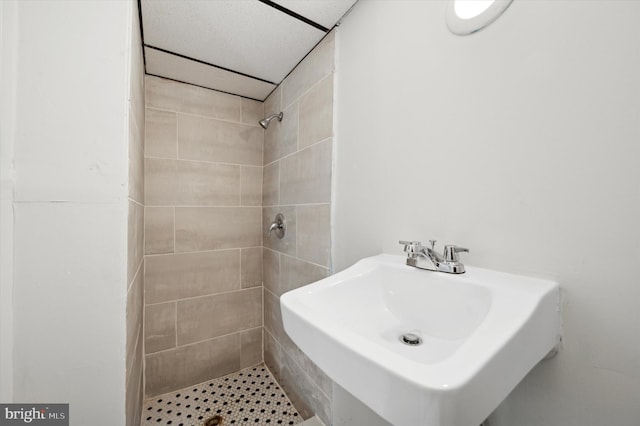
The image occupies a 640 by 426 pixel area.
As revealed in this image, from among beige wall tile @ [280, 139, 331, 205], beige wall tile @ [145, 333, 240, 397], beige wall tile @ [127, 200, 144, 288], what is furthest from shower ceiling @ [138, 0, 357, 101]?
beige wall tile @ [145, 333, 240, 397]

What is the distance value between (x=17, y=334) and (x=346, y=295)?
84cm

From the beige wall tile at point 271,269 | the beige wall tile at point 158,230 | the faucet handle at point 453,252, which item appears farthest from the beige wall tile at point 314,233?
the beige wall tile at point 158,230

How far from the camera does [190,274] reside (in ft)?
5.16

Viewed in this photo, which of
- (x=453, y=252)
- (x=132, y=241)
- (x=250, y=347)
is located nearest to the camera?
(x=453, y=252)

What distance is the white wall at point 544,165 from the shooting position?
0.45 meters

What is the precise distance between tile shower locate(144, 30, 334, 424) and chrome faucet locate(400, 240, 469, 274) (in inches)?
21.7

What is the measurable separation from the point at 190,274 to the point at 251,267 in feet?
1.24

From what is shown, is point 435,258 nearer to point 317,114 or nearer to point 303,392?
point 317,114

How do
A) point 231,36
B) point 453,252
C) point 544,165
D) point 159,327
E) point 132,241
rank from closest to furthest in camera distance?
point 544,165, point 453,252, point 132,241, point 231,36, point 159,327

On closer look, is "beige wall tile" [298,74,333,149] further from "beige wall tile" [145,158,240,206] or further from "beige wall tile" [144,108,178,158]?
"beige wall tile" [144,108,178,158]

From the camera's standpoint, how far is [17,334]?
25.5 inches

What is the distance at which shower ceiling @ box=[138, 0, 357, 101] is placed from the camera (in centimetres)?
103

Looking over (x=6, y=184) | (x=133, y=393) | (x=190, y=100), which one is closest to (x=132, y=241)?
(x=6, y=184)

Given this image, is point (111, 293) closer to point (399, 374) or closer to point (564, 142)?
point (399, 374)
